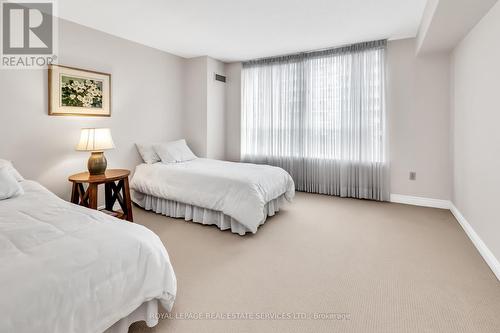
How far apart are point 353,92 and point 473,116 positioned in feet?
5.53

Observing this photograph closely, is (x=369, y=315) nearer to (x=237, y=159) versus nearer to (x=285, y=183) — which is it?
(x=285, y=183)

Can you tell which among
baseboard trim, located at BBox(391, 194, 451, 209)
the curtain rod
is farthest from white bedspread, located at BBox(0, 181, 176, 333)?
the curtain rod

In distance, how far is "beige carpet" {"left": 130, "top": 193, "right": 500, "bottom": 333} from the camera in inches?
63.7

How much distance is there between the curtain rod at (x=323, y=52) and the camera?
403cm

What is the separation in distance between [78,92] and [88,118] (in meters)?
0.34

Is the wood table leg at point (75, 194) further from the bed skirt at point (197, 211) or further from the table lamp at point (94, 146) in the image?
the bed skirt at point (197, 211)

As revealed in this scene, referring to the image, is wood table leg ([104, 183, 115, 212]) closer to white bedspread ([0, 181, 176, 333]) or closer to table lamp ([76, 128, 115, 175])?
table lamp ([76, 128, 115, 175])

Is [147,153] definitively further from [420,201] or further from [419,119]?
[420,201]

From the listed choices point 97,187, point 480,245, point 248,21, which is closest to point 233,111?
point 248,21

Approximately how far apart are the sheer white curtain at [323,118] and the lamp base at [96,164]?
273 cm

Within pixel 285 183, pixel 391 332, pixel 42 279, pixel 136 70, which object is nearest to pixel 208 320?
pixel 42 279

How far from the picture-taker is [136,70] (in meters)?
4.08

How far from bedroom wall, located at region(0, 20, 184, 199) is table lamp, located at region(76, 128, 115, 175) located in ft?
1.19

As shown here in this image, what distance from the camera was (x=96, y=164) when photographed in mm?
3148
